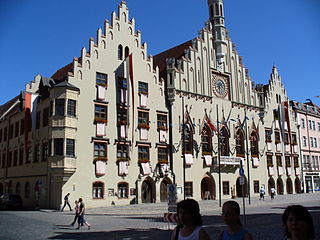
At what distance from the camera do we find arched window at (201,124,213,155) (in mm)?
43000

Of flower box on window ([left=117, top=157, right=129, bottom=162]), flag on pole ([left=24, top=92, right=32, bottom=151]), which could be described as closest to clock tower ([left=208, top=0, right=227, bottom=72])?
flower box on window ([left=117, top=157, right=129, bottom=162])

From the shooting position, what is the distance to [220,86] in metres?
46.7

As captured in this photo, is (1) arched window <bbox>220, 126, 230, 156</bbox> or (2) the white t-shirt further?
(1) arched window <bbox>220, 126, 230, 156</bbox>

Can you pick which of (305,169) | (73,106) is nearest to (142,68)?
(73,106)

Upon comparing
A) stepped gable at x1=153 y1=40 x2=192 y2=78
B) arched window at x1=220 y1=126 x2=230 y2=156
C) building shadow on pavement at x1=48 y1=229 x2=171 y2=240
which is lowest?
building shadow on pavement at x1=48 y1=229 x2=171 y2=240

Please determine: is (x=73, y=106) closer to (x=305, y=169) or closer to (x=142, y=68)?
(x=142, y=68)

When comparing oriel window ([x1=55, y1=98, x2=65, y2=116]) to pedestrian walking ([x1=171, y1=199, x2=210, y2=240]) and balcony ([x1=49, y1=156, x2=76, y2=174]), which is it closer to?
balcony ([x1=49, y1=156, x2=76, y2=174])

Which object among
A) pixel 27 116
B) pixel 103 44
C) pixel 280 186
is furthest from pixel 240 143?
pixel 27 116

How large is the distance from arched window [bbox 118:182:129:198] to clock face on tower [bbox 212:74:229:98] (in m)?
17.7

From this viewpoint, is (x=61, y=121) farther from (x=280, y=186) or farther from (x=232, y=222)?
(x=280, y=186)

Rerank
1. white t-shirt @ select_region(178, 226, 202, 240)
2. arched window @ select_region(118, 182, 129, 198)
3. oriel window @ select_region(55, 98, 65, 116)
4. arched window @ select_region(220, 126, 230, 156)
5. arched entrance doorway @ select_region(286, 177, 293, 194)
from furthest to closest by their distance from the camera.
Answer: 1. arched entrance doorway @ select_region(286, 177, 293, 194)
2. arched window @ select_region(220, 126, 230, 156)
3. arched window @ select_region(118, 182, 129, 198)
4. oriel window @ select_region(55, 98, 65, 116)
5. white t-shirt @ select_region(178, 226, 202, 240)

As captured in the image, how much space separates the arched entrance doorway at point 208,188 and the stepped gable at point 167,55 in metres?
13.6

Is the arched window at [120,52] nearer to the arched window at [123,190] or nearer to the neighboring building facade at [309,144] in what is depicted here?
the arched window at [123,190]

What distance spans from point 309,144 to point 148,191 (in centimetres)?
3645
